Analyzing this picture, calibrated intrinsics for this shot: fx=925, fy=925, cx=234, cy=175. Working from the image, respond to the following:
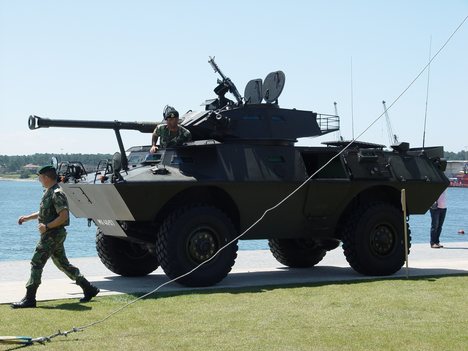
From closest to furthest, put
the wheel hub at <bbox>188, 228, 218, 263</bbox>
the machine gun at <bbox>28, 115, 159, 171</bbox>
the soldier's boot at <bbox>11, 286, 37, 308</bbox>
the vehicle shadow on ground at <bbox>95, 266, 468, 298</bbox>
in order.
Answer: the soldier's boot at <bbox>11, 286, 37, 308</bbox> → the vehicle shadow on ground at <bbox>95, 266, 468, 298</bbox> → the wheel hub at <bbox>188, 228, 218, 263</bbox> → the machine gun at <bbox>28, 115, 159, 171</bbox>

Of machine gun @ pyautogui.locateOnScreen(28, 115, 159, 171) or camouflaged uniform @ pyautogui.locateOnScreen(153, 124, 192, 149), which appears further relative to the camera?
camouflaged uniform @ pyautogui.locateOnScreen(153, 124, 192, 149)

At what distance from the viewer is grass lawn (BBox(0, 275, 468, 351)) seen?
8203mm

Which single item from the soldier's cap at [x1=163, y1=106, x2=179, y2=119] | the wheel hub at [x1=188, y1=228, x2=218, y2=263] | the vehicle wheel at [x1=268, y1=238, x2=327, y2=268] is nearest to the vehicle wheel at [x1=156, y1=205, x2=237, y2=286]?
the wheel hub at [x1=188, y1=228, x2=218, y2=263]

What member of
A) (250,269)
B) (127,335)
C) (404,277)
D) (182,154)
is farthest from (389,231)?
(127,335)

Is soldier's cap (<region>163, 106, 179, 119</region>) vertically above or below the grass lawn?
above

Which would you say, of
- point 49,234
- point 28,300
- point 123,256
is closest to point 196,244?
point 123,256

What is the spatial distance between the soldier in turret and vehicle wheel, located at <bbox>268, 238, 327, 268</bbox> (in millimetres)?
3139

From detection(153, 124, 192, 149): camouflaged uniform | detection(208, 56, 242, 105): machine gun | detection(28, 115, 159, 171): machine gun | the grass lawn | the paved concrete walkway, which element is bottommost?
the paved concrete walkway

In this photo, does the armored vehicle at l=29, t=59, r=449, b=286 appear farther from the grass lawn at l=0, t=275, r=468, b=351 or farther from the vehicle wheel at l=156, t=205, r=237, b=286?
the grass lawn at l=0, t=275, r=468, b=351

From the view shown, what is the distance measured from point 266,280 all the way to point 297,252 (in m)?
2.04

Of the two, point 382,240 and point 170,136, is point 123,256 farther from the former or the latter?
point 382,240

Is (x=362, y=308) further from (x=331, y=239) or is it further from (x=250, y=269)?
(x=250, y=269)

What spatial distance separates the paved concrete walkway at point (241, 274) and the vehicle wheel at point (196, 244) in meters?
0.24

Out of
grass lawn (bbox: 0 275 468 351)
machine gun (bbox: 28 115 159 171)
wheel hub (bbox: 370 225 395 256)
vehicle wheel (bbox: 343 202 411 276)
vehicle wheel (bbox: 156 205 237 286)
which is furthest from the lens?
wheel hub (bbox: 370 225 395 256)
